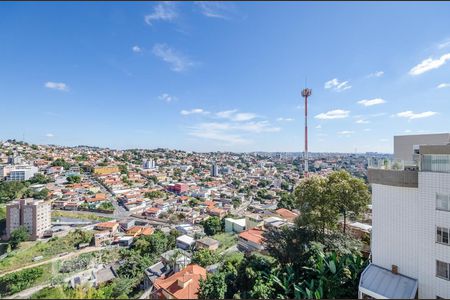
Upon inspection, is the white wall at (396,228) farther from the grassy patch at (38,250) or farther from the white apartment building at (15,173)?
the white apartment building at (15,173)

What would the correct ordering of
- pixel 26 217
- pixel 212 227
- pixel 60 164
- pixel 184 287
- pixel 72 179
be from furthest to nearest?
pixel 60 164, pixel 72 179, pixel 26 217, pixel 212 227, pixel 184 287

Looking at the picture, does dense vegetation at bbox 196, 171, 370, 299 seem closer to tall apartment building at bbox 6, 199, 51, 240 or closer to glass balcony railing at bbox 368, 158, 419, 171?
glass balcony railing at bbox 368, 158, 419, 171

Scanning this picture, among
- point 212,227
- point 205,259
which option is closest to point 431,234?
point 205,259

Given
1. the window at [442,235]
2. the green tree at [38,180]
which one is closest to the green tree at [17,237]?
the green tree at [38,180]

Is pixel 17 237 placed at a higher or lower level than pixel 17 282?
lower

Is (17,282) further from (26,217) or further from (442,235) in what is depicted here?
(442,235)

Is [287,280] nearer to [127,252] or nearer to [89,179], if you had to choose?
[127,252]

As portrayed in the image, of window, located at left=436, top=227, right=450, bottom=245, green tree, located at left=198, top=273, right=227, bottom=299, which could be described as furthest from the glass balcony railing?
green tree, located at left=198, top=273, right=227, bottom=299
